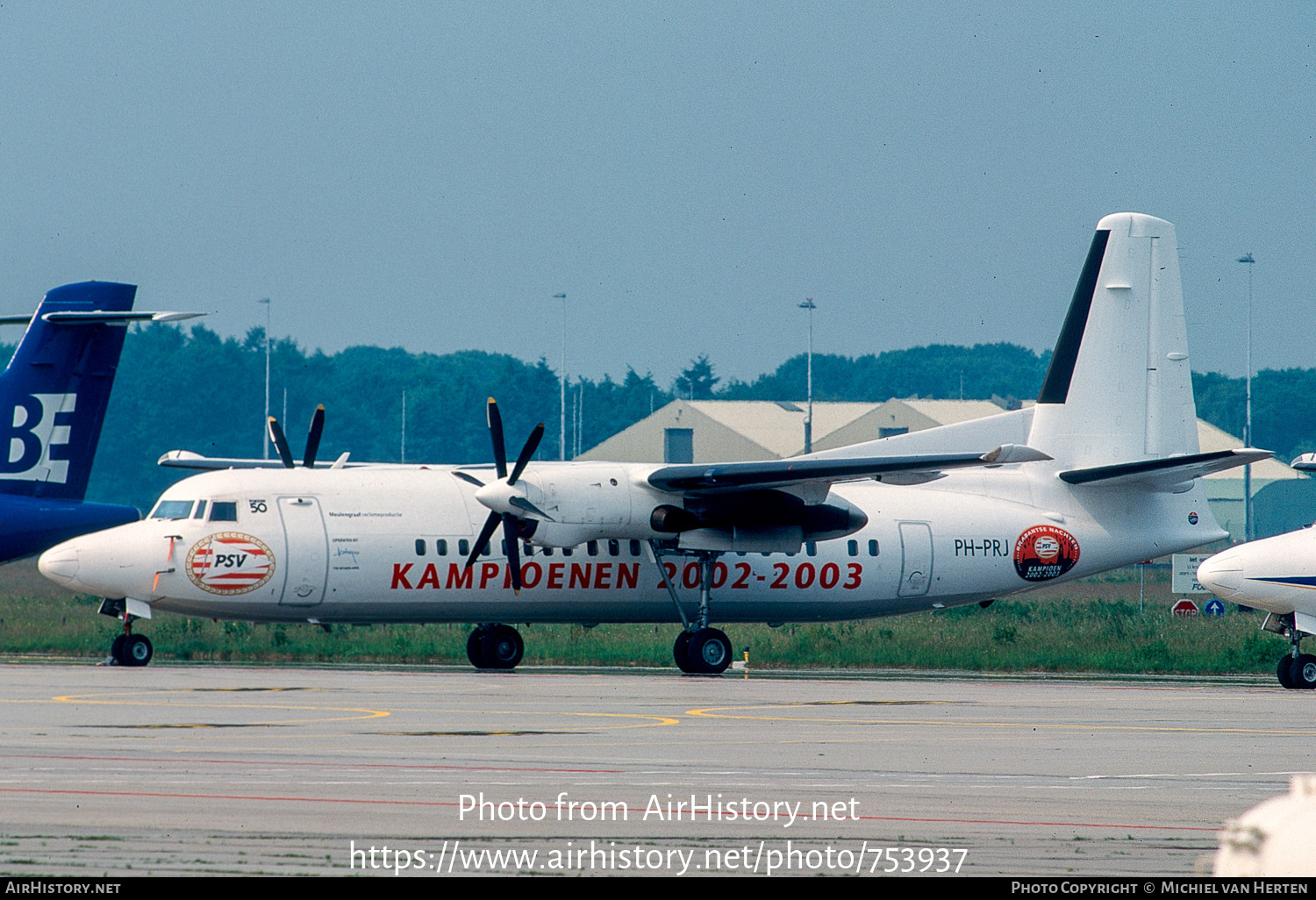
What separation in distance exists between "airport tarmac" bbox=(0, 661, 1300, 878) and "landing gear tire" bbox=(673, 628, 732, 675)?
396 cm

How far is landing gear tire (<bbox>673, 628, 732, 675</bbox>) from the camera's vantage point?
2944cm

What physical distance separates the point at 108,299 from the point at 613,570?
31.0 ft

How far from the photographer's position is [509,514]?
90.7 ft

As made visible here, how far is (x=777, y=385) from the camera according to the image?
16912 cm

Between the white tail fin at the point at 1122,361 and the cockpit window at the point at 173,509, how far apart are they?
1537 cm

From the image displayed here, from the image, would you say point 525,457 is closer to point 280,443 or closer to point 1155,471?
point 280,443

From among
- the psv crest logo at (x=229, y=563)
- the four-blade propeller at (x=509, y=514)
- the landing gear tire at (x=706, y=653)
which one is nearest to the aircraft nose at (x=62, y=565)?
the psv crest logo at (x=229, y=563)

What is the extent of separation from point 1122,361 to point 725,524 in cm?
934

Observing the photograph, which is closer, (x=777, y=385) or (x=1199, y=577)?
(x=1199, y=577)

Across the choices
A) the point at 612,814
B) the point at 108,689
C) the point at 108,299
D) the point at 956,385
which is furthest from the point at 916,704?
the point at 956,385

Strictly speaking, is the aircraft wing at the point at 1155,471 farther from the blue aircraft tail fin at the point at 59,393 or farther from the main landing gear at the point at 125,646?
the blue aircraft tail fin at the point at 59,393

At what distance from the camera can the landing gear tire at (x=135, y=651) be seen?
28.5m
